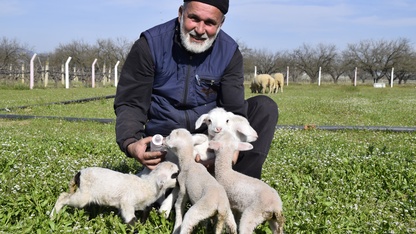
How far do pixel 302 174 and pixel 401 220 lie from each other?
5.66 ft

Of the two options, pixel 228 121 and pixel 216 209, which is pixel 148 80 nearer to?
pixel 228 121

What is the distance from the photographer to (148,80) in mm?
4504

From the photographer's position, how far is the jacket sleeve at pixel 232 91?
4695mm

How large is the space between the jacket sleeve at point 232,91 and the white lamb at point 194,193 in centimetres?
94

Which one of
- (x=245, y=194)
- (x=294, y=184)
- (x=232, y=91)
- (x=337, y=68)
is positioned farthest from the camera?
(x=337, y=68)

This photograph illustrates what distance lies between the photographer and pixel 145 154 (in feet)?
13.0

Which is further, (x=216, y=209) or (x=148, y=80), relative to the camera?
(x=148, y=80)

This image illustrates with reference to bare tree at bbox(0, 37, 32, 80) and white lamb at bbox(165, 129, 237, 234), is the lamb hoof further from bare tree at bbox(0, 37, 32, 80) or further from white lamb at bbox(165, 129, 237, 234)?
bare tree at bbox(0, 37, 32, 80)

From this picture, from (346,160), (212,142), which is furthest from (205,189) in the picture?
(346,160)

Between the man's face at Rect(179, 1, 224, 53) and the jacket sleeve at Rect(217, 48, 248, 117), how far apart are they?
0.45m

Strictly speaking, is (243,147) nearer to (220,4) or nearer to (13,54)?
(220,4)

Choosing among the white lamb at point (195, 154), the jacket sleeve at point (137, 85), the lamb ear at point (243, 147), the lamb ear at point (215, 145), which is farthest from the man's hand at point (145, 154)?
the lamb ear at point (243, 147)

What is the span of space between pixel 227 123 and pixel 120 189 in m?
1.15

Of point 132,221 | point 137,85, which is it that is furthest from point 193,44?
point 132,221
